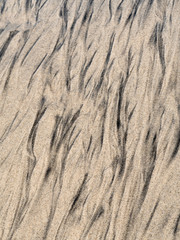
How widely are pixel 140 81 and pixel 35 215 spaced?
212 cm

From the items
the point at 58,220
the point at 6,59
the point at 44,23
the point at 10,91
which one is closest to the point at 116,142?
the point at 58,220

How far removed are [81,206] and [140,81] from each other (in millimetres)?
1812

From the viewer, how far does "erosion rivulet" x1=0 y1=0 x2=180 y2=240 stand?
3531mm

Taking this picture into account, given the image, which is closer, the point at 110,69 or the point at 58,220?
the point at 58,220

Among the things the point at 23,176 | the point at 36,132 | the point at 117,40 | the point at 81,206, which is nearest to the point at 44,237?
the point at 81,206

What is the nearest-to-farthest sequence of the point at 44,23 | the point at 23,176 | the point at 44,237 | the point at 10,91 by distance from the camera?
the point at 44,237
the point at 23,176
the point at 10,91
the point at 44,23

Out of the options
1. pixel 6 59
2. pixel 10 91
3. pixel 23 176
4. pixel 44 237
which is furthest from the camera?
pixel 6 59

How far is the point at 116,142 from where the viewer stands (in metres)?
4.01

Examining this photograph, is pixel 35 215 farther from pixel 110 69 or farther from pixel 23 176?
pixel 110 69

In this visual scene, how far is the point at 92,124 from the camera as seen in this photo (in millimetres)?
4145

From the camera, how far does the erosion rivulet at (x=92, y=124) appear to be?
3.53 m

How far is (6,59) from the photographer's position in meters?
4.90

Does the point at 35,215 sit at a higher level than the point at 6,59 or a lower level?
lower

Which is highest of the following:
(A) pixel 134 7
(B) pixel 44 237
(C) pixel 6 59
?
(A) pixel 134 7
